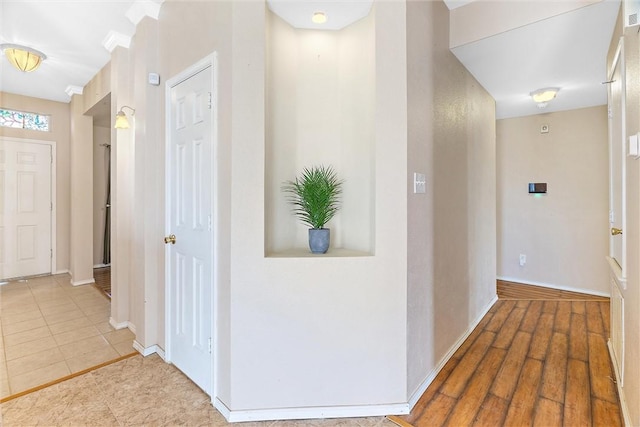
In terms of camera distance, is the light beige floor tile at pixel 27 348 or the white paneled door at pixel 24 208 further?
the white paneled door at pixel 24 208

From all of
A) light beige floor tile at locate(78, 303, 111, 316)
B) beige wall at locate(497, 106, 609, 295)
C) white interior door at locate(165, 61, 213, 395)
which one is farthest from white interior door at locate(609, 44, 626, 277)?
light beige floor tile at locate(78, 303, 111, 316)

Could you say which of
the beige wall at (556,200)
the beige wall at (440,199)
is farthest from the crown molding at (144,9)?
the beige wall at (556,200)

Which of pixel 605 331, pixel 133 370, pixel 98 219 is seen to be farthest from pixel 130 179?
pixel 605 331

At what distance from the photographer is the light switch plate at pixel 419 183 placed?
1867 mm

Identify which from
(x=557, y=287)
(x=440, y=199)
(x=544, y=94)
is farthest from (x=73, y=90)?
(x=557, y=287)

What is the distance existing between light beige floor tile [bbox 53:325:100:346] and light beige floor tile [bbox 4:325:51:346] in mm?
143

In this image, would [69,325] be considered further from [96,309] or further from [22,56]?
[22,56]

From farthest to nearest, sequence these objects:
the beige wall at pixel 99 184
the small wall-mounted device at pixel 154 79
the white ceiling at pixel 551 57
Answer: the beige wall at pixel 99 184 < the small wall-mounted device at pixel 154 79 < the white ceiling at pixel 551 57

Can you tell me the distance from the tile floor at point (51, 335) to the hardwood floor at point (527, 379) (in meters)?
2.35

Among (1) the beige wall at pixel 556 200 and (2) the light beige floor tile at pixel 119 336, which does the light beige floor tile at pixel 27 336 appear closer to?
(2) the light beige floor tile at pixel 119 336

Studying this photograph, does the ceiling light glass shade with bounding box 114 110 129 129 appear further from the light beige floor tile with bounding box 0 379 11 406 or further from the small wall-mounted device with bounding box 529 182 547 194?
the small wall-mounted device with bounding box 529 182 547 194

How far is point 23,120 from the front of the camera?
14.7 ft

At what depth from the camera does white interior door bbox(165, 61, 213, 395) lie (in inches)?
76.7

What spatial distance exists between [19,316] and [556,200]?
6.57 metres
